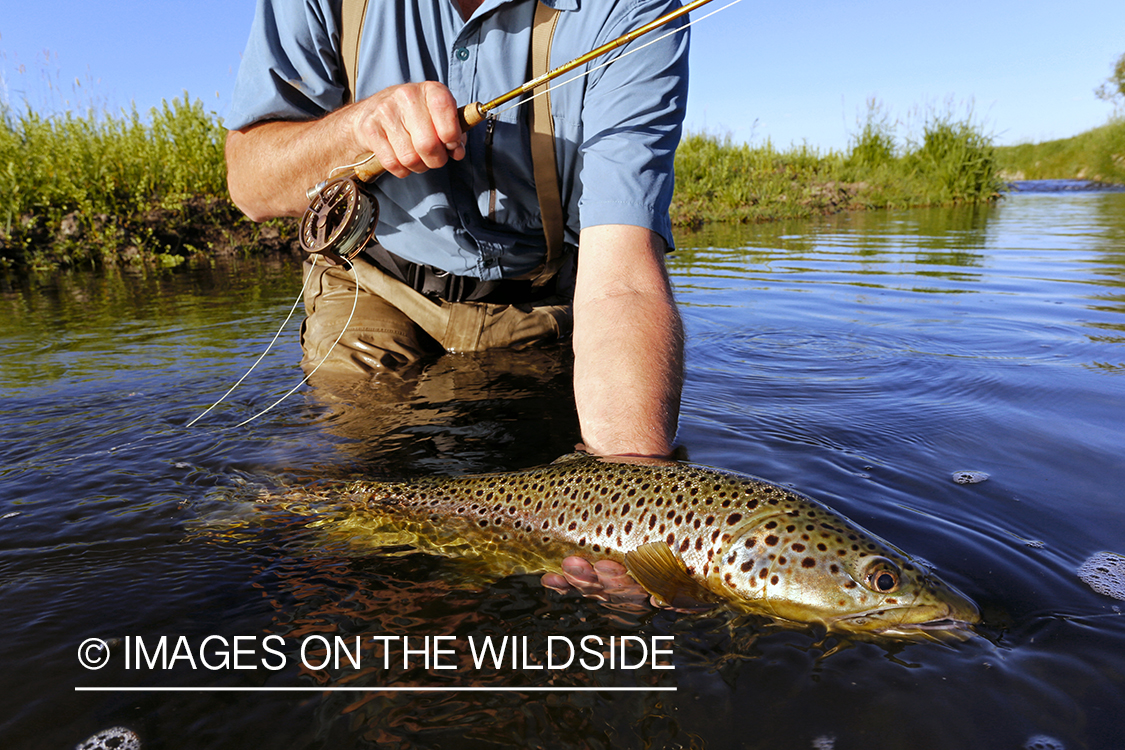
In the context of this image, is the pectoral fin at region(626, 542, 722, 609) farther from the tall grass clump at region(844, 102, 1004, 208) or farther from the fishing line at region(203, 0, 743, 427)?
the tall grass clump at region(844, 102, 1004, 208)

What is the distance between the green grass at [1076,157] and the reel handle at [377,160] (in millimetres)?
34060

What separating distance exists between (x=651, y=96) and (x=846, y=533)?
223cm

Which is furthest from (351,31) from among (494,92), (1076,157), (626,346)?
(1076,157)

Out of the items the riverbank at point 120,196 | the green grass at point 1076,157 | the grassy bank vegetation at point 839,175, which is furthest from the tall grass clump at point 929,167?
the riverbank at point 120,196

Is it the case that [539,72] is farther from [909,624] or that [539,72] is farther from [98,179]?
[98,179]

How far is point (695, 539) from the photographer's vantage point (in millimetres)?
1911

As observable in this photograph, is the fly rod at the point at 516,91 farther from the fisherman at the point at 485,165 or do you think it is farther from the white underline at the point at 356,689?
the white underline at the point at 356,689

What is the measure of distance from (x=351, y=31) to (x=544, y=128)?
1106mm

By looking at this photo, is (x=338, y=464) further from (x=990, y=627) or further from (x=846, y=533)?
(x=990, y=627)

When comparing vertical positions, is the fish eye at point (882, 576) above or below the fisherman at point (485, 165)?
below

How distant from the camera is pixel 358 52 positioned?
3.46 m

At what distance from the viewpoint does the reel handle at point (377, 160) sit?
2.45 meters

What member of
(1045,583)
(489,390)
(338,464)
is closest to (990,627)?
(1045,583)
